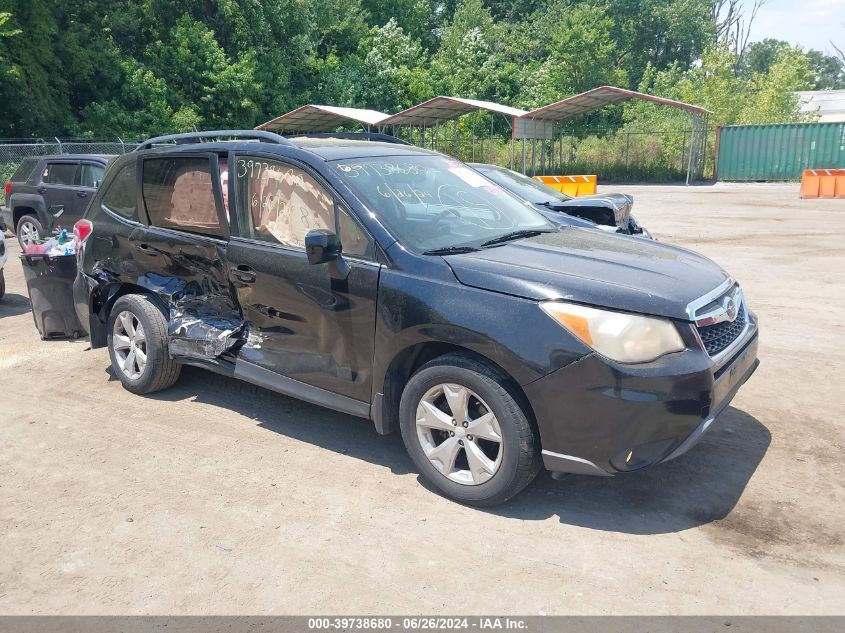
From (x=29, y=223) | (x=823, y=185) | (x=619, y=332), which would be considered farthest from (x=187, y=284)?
(x=823, y=185)

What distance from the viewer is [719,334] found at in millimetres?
3717

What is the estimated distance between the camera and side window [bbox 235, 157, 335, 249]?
4.34 m

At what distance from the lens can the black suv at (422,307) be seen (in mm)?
3379

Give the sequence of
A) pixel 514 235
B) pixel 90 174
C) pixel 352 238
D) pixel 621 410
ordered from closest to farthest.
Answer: pixel 621 410
pixel 352 238
pixel 514 235
pixel 90 174

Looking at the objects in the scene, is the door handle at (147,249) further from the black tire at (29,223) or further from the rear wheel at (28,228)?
the rear wheel at (28,228)

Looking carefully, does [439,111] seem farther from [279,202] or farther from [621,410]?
[621,410]

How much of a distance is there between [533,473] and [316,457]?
56.9 inches

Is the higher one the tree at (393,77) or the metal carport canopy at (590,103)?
the tree at (393,77)

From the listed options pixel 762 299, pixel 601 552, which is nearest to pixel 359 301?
pixel 601 552

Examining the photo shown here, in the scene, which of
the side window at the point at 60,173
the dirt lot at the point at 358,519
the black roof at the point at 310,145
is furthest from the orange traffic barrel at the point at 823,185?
the black roof at the point at 310,145

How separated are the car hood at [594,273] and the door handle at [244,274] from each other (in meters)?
1.41

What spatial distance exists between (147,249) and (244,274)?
1141 mm

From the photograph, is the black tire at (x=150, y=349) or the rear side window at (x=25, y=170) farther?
the rear side window at (x=25, y=170)

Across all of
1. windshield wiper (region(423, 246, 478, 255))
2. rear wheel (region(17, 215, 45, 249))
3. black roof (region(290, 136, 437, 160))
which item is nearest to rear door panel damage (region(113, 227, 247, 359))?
black roof (region(290, 136, 437, 160))
